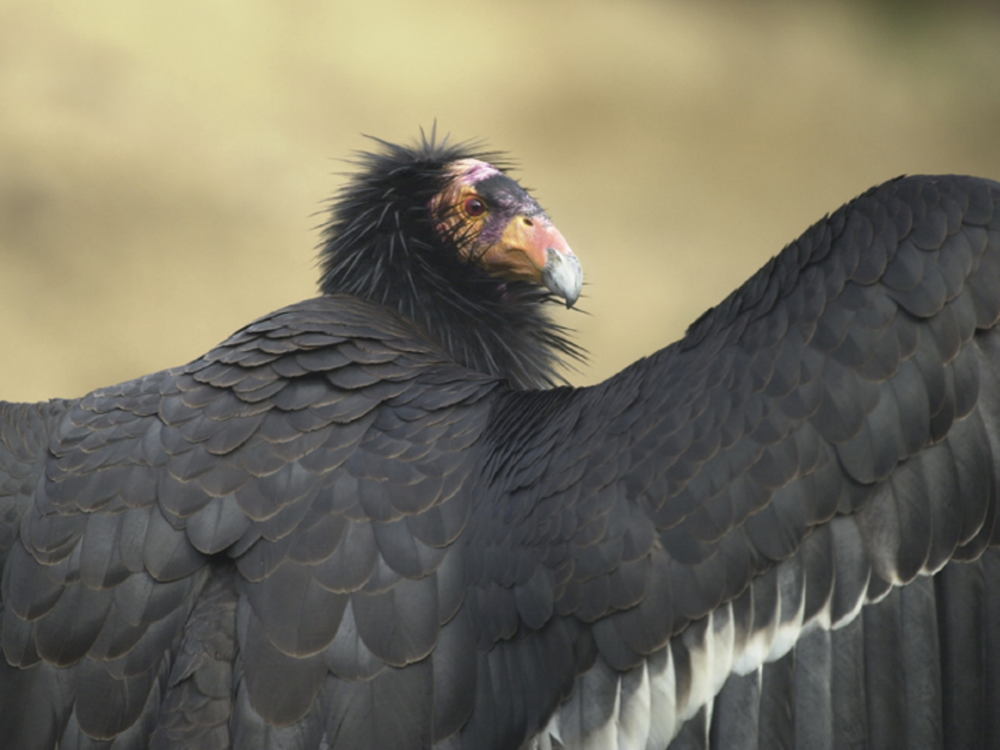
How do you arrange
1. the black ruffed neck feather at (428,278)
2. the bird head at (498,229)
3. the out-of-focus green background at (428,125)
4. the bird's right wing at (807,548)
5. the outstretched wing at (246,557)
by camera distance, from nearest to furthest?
the bird's right wing at (807,548) < the outstretched wing at (246,557) < the black ruffed neck feather at (428,278) < the bird head at (498,229) < the out-of-focus green background at (428,125)

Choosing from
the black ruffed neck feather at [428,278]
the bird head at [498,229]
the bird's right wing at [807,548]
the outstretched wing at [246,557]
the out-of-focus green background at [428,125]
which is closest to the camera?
the bird's right wing at [807,548]

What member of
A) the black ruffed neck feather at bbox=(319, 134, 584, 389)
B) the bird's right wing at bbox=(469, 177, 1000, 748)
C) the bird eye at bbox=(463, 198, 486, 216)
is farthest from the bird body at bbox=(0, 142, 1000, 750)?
the bird eye at bbox=(463, 198, 486, 216)

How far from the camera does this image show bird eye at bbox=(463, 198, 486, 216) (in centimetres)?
366

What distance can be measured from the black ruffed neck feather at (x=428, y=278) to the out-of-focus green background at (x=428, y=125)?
4186 mm

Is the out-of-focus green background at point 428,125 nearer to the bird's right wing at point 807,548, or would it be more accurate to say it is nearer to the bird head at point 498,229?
the bird head at point 498,229

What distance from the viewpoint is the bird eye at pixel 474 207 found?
144 inches

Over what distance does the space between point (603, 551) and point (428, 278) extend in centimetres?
154

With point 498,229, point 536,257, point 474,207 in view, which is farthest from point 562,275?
point 474,207

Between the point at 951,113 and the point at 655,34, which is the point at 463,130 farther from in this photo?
the point at 951,113

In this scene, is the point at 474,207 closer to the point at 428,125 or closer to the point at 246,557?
the point at 246,557

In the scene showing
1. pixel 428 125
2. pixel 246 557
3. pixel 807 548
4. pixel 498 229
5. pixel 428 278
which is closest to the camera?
pixel 807 548

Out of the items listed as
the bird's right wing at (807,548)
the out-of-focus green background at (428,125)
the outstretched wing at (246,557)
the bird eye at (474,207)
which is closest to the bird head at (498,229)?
the bird eye at (474,207)

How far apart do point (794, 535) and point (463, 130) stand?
6.99 meters

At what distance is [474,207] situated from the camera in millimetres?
3668
